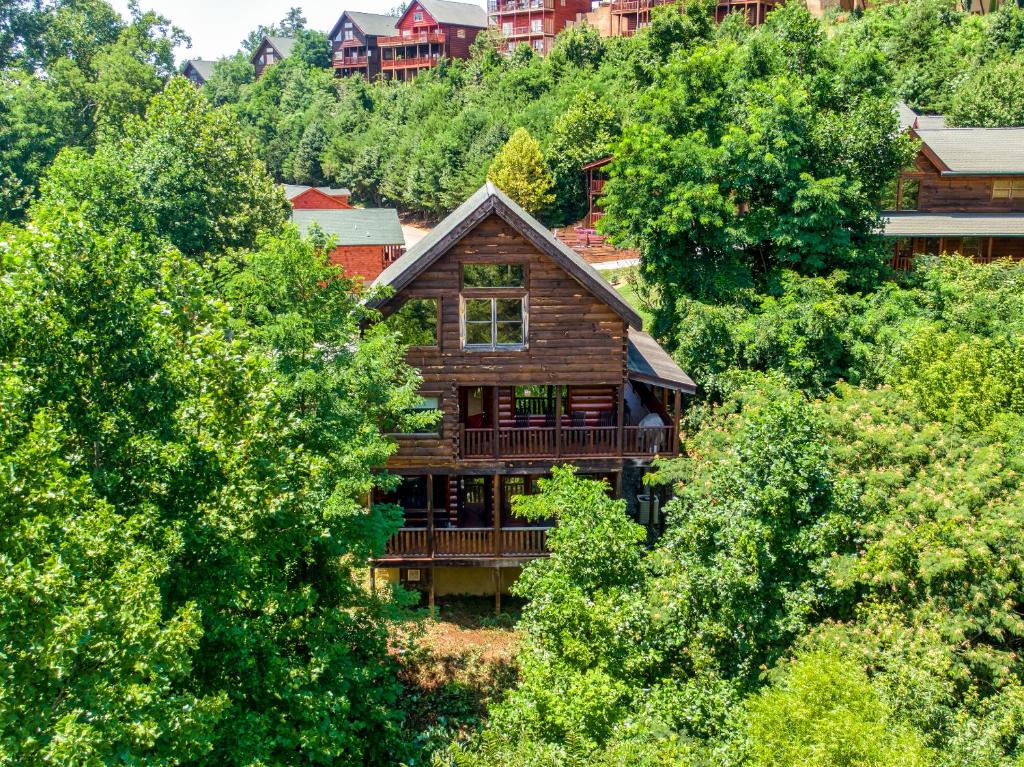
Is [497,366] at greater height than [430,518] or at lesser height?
greater

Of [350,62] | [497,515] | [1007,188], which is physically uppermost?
[350,62]

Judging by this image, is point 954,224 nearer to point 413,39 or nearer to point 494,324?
point 494,324

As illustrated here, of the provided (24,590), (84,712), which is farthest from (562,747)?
(24,590)

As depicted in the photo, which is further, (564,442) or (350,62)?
(350,62)

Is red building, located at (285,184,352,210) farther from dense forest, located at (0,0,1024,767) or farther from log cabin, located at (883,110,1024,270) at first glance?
log cabin, located at (883,110,1024,270)

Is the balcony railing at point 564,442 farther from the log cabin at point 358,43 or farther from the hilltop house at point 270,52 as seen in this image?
the hilltop house at point 270,52

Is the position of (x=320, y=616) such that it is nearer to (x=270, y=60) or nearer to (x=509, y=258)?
(x=509, y=258)

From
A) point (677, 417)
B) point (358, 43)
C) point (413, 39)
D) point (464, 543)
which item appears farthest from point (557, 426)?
point (358, 43)

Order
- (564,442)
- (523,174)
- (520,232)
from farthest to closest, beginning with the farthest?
(523,174), (564,442), (520,232)
